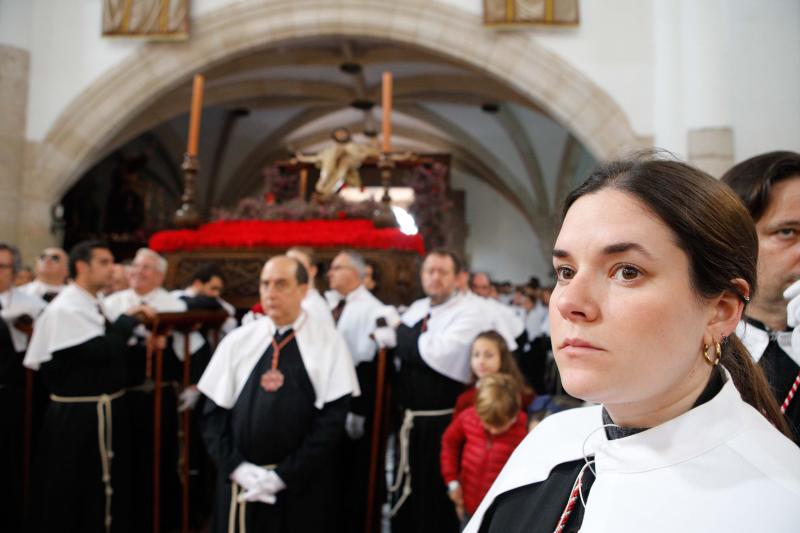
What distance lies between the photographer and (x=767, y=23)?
6.02 metres

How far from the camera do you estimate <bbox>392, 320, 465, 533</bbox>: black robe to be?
3539mm

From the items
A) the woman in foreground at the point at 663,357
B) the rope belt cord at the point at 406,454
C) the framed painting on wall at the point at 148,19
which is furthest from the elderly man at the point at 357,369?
the framed painting on wall at the point at 148,19

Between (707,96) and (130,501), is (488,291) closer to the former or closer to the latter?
(707,96)

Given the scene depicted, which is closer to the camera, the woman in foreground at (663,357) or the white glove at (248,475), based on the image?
the woman in foreground at (663,357)

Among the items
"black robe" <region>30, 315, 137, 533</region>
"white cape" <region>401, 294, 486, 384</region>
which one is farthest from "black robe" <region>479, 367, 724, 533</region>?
"black robe" <region>30, 315, 137, 533</region>

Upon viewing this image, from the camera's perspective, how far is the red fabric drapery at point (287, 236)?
4.76m

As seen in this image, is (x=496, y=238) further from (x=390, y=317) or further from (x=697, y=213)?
(x=697, y=213)

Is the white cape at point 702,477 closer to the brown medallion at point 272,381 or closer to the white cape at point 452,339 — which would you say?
the brown medallion at point 272,381

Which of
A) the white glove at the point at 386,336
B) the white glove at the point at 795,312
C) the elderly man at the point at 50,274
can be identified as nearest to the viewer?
the white glove at the point at 795,312

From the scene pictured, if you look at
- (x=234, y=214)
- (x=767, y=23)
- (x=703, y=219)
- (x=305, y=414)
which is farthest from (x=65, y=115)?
(x=703, y=219)

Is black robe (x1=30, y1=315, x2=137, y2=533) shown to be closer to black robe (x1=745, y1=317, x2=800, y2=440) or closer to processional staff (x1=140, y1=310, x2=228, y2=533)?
processional staff (x1=140, y1=310, x2=228, y2=533)

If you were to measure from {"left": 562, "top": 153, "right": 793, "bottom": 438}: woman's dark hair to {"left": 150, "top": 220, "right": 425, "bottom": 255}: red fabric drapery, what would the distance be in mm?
3693

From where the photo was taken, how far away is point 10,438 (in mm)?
4176

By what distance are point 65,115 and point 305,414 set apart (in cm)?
644
